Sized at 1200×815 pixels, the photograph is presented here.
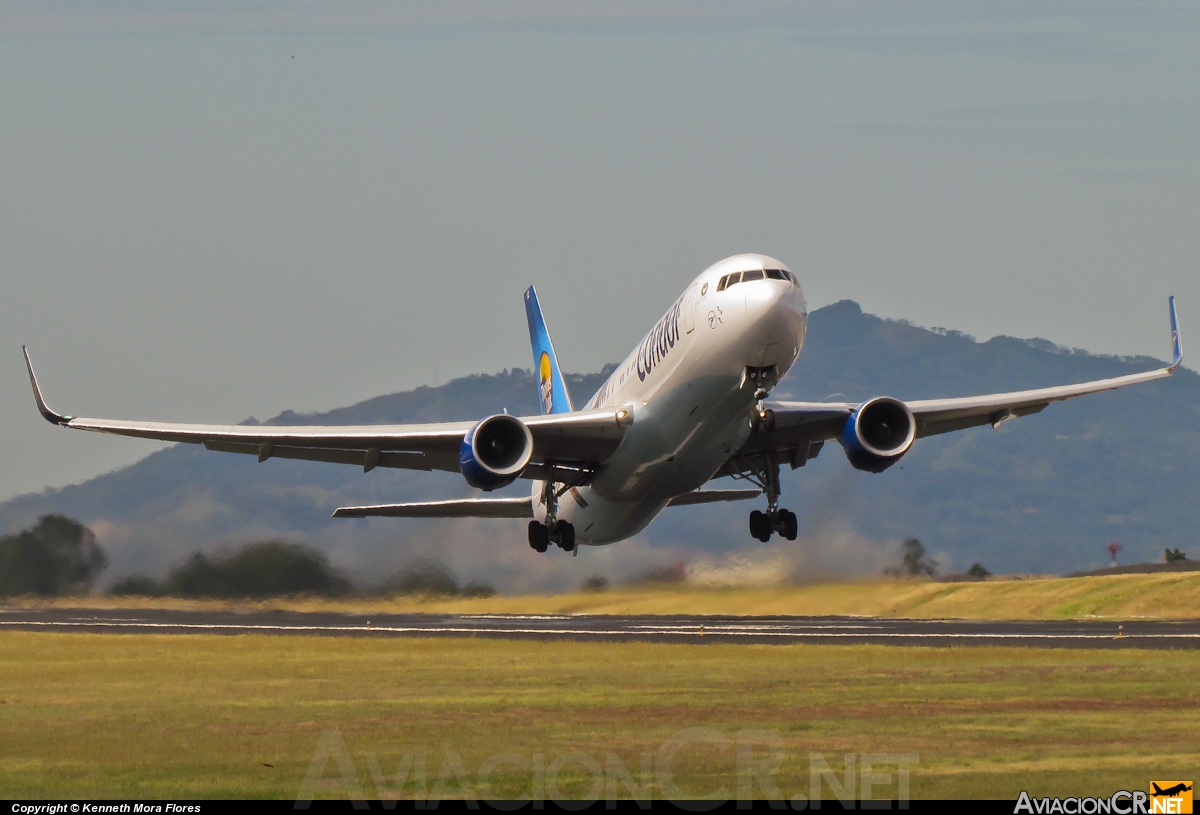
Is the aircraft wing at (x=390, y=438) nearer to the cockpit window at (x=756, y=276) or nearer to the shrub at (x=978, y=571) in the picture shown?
the cockpit window at (x=756, y=276)

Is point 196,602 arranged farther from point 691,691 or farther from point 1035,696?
point 1035,696

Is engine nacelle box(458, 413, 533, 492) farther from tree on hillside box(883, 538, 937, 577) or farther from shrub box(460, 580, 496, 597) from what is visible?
tree on hillside box(883, 538, 937, 577)

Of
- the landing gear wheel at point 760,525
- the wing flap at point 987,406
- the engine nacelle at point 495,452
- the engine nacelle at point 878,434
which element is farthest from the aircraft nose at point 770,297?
the landing gear wheel at point 760,525

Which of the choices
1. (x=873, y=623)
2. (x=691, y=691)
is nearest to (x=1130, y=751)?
(x=691, y=691)

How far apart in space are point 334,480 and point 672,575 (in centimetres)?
5429

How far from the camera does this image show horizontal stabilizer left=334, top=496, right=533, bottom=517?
4597 centimetres

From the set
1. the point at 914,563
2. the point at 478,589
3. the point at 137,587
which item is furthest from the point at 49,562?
the point at 914,563

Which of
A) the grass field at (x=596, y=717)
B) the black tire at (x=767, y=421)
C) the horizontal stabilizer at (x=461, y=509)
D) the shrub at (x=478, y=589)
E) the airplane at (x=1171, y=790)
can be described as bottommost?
the airplane at (x=1171, y=790)

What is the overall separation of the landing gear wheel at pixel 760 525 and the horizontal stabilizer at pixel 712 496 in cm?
499

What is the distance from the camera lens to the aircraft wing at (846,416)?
113ft

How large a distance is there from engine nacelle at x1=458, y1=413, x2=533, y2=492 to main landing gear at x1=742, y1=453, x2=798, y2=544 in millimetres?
6017

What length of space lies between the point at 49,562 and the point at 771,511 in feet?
99.4

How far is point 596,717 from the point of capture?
26.3m

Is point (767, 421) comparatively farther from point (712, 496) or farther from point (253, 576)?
point (253, 576)
